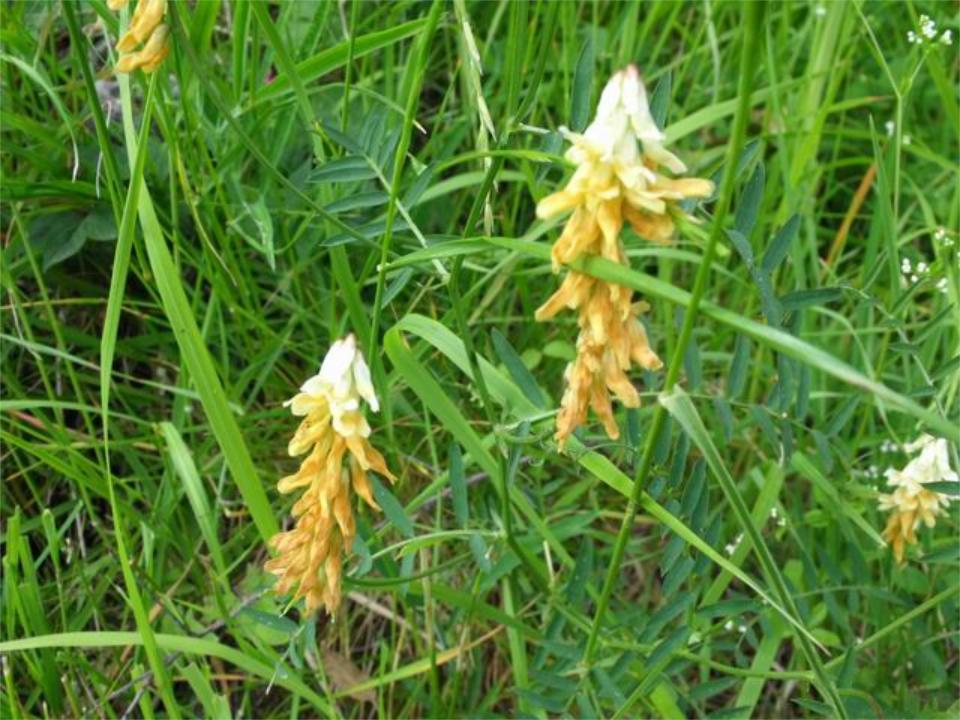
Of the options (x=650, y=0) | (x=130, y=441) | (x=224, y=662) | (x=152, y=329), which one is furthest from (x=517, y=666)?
(x=650, y=0)

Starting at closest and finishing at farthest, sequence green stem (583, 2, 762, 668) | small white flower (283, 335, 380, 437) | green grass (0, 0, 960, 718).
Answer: green stem (583, 2, 762, 668), small white flower (283, 335, 380, 437), green grass (0, 0, 960, 718)

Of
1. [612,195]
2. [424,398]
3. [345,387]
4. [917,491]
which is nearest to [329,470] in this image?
[345,387]

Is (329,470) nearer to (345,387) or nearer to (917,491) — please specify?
(345,387)

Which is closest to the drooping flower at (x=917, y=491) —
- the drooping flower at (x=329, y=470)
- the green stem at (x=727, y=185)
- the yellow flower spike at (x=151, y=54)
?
the green stem at (x=727, y=185)

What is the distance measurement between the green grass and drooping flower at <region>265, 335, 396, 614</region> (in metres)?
0.09

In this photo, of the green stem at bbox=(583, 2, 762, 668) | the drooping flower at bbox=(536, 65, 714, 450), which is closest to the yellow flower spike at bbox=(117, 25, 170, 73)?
the drooping flower at bbox=(536, 65, 714, 450)

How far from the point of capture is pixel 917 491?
136 cm

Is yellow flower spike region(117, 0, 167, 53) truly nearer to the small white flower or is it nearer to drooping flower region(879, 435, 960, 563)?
the small white flower

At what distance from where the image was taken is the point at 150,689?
1.43 metres

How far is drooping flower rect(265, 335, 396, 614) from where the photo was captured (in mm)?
964

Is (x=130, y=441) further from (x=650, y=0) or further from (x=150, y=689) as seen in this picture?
(x=650, y=0)

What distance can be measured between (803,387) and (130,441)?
0.86m

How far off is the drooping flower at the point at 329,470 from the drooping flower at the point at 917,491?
0.64m

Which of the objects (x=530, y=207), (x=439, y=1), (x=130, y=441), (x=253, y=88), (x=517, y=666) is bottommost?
(x=517, y=666)
